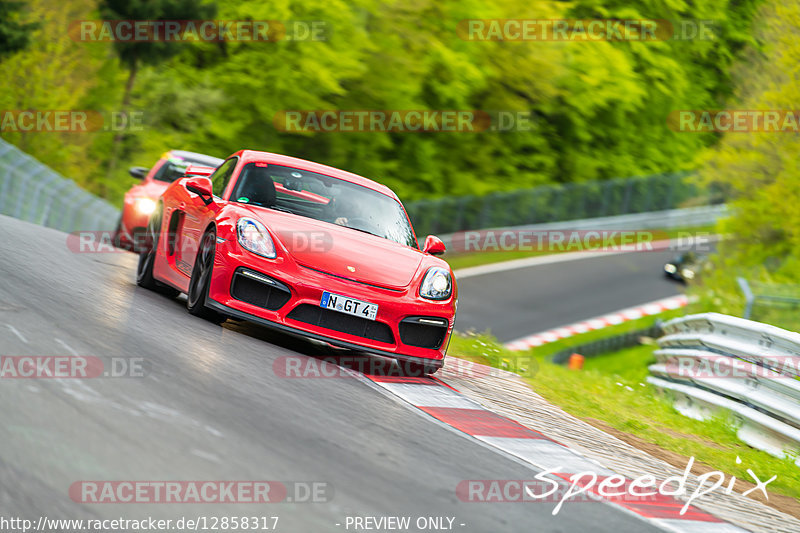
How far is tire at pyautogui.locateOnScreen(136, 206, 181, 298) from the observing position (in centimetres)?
957

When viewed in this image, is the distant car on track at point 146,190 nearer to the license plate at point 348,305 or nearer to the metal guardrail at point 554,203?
the license plate at point 348,305

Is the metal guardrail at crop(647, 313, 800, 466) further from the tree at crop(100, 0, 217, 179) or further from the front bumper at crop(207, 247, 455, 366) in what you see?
the tree at crop(100, 0, 217, 179)

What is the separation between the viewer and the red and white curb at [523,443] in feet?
16.7

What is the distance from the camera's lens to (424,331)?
7.55 m

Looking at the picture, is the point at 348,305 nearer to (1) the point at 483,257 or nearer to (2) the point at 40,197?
(2) the point at 40,197

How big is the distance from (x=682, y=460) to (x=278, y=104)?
95.7 feet

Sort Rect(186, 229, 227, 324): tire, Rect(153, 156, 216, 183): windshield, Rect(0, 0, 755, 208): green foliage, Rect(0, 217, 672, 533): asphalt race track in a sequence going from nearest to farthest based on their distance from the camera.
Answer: Rect(0, 217, 672, 533): asphalt race track, Rect(186, 229, 227, 324): tire, Rect(153, 156, 216, 183): windshield, Rect(0, 0, 755, 208): green foliage

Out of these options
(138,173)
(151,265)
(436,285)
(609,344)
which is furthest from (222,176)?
(609,344)

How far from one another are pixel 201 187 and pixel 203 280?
35.1 inches

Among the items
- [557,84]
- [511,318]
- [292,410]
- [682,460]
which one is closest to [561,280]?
[511,318]

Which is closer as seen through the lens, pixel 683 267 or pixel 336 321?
pixel 336 321

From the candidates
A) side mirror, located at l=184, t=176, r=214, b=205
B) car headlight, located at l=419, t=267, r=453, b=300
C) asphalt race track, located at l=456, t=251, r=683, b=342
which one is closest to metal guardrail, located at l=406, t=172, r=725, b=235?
asphalt race track, located at l=456, t=251, r=683, b=342

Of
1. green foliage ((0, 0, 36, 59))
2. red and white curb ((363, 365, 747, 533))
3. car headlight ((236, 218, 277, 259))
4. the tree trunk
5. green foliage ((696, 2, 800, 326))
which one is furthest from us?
the tree trunk

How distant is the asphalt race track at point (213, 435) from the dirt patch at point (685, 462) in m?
1.85
